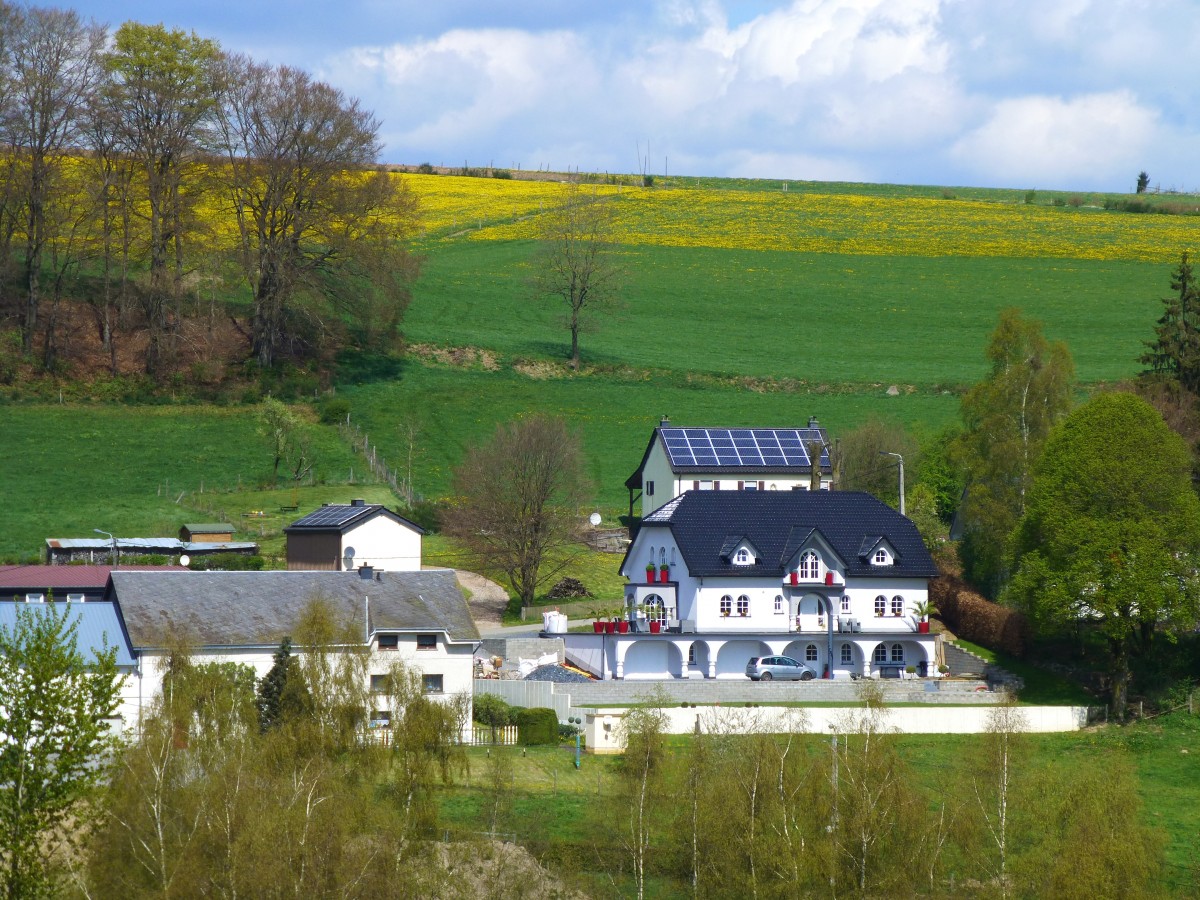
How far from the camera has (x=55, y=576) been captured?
61.6m

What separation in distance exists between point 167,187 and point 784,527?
147ft

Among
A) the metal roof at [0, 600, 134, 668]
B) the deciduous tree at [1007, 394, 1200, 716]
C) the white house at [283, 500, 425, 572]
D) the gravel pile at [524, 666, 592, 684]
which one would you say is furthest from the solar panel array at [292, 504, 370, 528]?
the deciduous tree at [1007, 394, 1200, 716]

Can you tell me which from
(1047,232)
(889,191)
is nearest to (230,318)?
(1047,232)

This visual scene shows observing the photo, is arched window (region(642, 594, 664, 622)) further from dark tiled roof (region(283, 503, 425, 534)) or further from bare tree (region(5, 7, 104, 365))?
bare tree (region(5, 7, 104, 365))

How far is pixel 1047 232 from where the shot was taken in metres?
148

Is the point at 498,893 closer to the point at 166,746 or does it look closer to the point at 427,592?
the point at 166,746

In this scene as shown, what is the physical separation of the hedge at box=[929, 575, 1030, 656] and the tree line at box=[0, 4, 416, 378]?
40.2 meters

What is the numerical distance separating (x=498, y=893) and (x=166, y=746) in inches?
293

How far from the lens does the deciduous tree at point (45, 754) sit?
3125 centimetres

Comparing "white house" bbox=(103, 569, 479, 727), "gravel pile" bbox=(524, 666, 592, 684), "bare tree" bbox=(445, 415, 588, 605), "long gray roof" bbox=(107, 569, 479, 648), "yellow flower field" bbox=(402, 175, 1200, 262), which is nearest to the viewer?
"white house" bbox=(103, 569, 479, 727)

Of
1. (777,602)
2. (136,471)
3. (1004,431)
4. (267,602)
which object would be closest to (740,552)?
(777,602)

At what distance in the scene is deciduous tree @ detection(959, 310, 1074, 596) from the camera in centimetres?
6594

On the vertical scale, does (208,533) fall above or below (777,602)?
above

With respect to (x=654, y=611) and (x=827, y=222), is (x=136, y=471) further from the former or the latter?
(x=827, y=222)
